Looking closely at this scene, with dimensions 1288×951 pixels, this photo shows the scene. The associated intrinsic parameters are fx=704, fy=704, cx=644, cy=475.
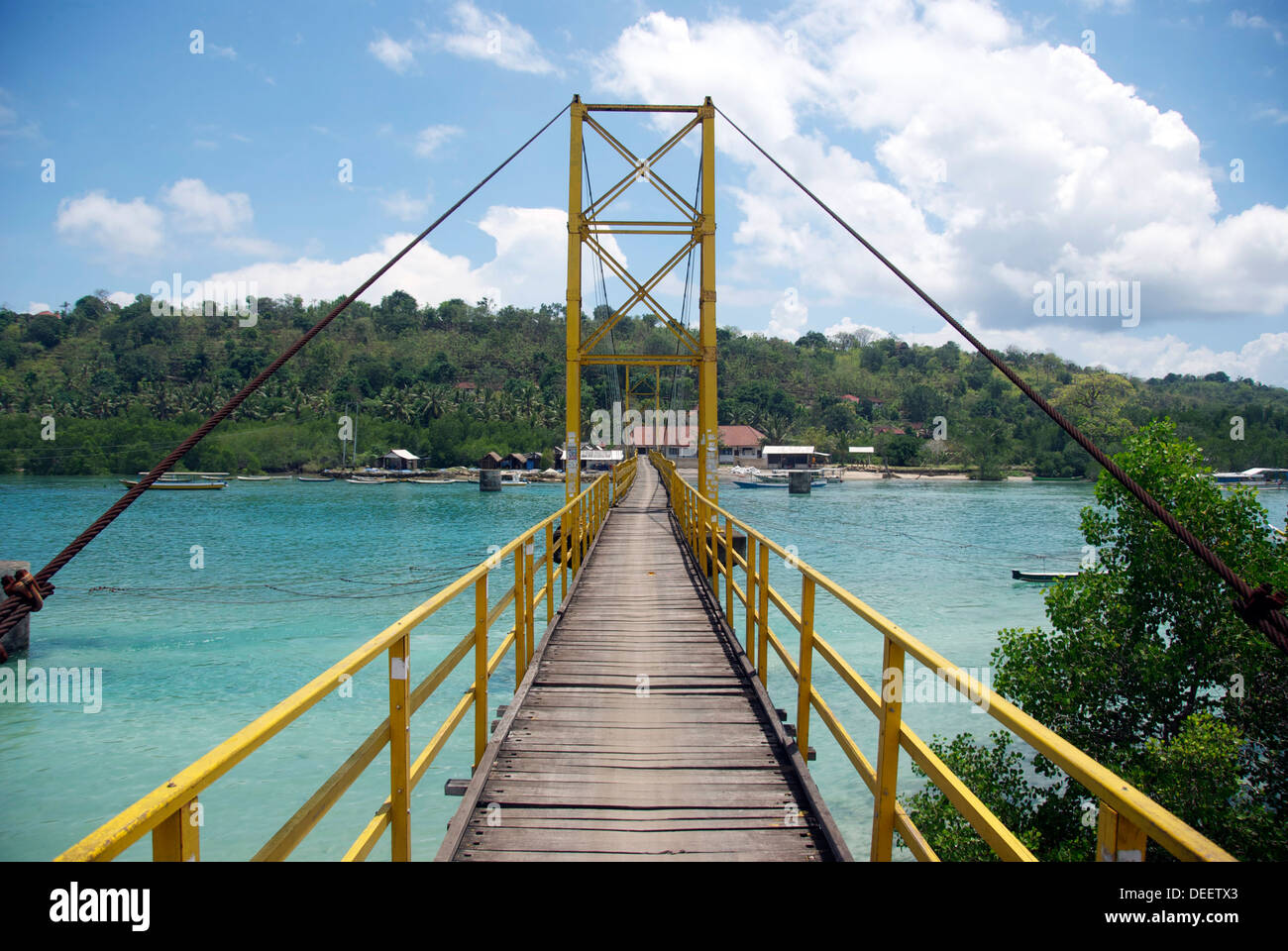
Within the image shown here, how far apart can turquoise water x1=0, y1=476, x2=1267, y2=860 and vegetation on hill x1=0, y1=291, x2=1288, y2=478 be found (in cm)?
2824

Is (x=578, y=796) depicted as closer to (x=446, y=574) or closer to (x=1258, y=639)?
(x=1258, y=639)

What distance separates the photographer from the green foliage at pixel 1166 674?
7254 millimetres

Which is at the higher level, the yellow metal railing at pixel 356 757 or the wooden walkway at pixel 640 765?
the yellow metal railing at pixel 356 757

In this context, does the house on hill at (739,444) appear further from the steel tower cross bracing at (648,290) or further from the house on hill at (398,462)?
the steel tower cross bracing at (648,290)

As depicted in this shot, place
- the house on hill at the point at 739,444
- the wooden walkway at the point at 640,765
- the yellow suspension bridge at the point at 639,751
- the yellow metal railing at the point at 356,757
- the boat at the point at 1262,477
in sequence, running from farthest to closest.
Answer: the house on hill at the point at 739,444 < the boat at the point at 1262,477 < the wooden walkway at the point at 640,765 < the yellow suspension bridge at the point at 639,751 < the yellow metal railing at the point at 356,757

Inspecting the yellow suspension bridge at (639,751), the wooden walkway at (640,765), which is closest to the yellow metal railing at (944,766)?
the yellow suspension bridge at (639,751)

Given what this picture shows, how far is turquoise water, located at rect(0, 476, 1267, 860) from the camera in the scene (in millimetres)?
10336

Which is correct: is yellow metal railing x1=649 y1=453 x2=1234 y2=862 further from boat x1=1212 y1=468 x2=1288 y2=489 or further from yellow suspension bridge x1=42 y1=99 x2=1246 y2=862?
boat x1=1212 y1=468 x2=1288 y2=489

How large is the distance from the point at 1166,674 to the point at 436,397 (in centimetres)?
8446

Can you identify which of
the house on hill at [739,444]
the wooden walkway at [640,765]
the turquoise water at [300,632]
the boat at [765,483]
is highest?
the house on hill at [739,444]

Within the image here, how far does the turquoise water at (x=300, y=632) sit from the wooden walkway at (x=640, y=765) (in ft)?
17.7
